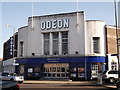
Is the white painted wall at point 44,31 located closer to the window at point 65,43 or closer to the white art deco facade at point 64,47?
the white art deco facade at point 64,47

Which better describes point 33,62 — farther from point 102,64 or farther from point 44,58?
point 102,64

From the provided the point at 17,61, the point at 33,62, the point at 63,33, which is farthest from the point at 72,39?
the point at 17,61

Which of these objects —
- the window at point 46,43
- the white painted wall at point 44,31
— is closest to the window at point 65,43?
the white painted wall at point 44,31

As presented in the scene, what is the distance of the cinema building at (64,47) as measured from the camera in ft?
124

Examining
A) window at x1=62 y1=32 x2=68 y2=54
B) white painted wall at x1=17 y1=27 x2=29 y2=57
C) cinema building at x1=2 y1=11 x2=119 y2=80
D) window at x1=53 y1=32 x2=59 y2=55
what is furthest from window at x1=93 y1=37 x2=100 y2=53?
white painted wall at x1=17 y1=27 x2=29 y2=57

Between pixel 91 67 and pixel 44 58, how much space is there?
27.0 ft

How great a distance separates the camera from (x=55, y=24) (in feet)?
130

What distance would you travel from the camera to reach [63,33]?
→ 39.9 m

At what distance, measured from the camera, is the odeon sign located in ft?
128

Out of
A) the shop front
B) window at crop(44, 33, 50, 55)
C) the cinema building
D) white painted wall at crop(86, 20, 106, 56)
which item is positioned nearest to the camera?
the shop front

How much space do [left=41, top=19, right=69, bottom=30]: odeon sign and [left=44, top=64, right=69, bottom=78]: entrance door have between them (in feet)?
21.7

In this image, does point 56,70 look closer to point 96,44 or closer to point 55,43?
point 55,43

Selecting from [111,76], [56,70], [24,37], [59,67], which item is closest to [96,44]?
[59,67]

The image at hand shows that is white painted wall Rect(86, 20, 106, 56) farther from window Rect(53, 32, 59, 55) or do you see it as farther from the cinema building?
window Rect(53, 32, 59, 55)
